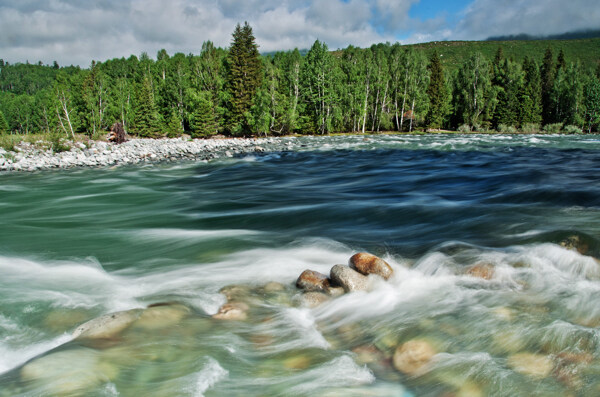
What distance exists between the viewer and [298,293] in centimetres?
484

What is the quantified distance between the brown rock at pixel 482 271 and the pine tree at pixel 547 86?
2836 inches

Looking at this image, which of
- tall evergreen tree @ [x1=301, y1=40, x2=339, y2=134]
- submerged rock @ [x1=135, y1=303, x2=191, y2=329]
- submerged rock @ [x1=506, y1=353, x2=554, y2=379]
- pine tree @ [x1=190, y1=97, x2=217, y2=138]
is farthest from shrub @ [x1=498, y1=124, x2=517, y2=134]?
submerged rock @ [x1=135, y1=303, x2=191, y2=329]

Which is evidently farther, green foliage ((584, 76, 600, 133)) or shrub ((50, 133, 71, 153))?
green foliage ((584, 76, 600, 133))

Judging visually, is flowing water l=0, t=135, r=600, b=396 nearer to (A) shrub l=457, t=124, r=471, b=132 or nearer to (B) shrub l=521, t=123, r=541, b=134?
(A) shrub l=457, t=124, r=471, b=132

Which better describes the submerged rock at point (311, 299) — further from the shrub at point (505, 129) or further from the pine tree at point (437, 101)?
the pine tree at point (437, 101)

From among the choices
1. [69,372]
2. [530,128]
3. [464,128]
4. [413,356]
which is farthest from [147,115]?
[530,128]

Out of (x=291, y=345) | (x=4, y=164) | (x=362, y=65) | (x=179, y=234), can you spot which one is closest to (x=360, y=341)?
(x=291, y=345)

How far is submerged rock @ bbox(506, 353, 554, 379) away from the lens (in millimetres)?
3018

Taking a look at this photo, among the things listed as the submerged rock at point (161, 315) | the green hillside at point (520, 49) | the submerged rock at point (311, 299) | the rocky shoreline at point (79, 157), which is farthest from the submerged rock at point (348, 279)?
the green hillside at point (520, 49)

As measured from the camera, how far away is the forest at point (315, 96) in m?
48.6

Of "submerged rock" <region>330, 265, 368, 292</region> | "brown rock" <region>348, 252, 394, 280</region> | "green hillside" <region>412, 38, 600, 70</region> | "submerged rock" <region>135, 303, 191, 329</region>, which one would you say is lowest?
"submerged rock" <region>135, 303, 191, 329</region>

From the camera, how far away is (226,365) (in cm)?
333

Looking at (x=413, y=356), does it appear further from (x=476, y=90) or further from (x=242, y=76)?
(x=476, y=90)

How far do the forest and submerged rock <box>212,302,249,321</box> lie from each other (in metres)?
42.1
